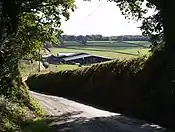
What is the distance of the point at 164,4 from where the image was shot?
2478cm

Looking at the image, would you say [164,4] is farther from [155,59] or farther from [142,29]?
Answer: [155,59]

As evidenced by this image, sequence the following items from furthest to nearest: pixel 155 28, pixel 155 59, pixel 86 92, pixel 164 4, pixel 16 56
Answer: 1. pixel 86 92
2. pixel 155 59
3. pixel 155 28
4. pixel 164 4
5. pixel 16 56

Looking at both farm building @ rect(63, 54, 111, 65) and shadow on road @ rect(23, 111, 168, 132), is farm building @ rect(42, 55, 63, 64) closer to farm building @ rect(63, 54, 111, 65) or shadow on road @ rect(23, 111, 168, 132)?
farm building @ rect(63, 54, 111, 65)

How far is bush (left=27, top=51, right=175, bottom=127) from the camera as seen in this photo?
25434mm

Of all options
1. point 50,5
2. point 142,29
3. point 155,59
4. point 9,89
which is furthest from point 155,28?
point 9,89

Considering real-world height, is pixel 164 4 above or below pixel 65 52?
above

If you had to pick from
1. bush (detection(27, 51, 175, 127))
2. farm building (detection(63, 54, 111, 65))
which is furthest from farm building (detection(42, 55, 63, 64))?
bush (detection(27, 51, 175, 127))

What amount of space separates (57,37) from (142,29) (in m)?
10.6

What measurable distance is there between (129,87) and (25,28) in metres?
9.20

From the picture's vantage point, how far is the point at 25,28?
30984 mm

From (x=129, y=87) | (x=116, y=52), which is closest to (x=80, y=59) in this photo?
(x=116, y=52)

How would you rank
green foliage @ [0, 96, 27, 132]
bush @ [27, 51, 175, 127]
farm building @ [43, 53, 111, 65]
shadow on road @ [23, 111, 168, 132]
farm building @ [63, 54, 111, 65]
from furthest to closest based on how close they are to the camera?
1. farm building @ [43, 53, 111, 65]
2. farm building @ [63, 54, 111, 65]
3. bush @ [27, 51, 175, 127]
4. shadow on road @ [23, 111, 168, 132]
5. green foliage @ [0, 96, 27, 132]

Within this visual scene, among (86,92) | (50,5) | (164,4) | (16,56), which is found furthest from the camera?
(86,92)

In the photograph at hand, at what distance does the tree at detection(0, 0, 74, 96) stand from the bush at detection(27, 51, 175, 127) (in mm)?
6638
